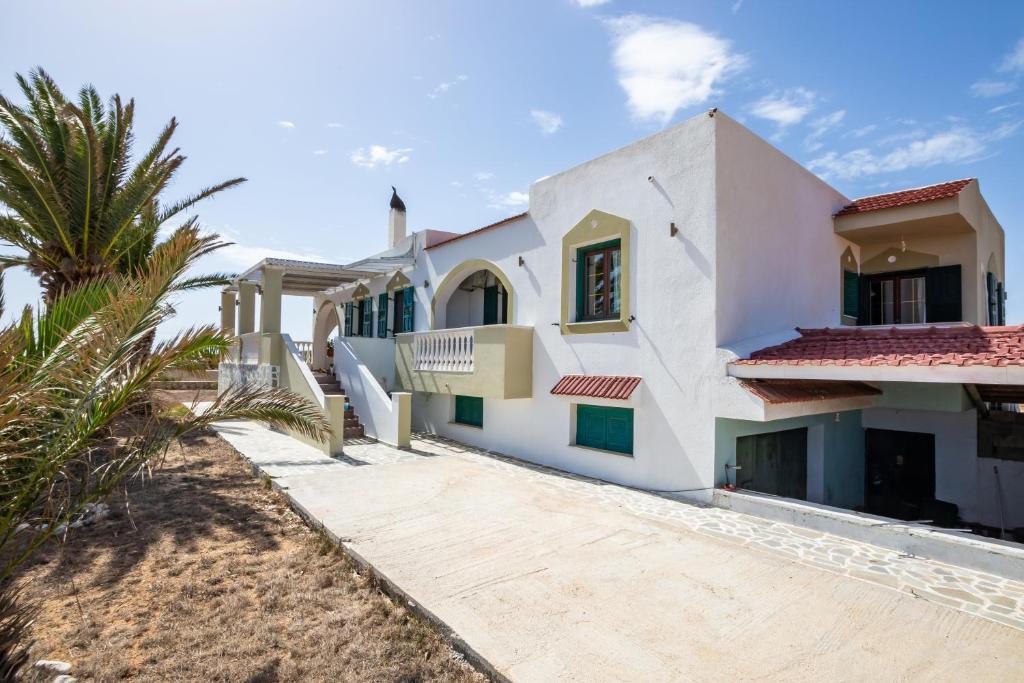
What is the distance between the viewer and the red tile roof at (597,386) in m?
9.60

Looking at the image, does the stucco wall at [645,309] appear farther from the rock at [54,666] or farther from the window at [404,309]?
the rock at [54,666]

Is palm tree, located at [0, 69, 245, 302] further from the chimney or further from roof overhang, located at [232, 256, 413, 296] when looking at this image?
the chimney

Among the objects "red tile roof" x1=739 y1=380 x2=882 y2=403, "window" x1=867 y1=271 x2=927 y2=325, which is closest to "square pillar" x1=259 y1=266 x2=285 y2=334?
"red tile roof" x1=739 y1=380 x2=882 y2=403

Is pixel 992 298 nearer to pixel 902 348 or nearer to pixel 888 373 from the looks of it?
pixel 902 348

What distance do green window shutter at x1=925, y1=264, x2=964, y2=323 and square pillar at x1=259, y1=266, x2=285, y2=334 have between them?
16.8 meters

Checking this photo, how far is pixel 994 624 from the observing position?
475cm

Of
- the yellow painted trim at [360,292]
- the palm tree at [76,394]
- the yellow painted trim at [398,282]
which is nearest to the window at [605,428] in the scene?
the palm tree at [76,394]

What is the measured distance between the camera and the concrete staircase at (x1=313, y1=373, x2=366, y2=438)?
14105mm

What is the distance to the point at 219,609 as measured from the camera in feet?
16.2

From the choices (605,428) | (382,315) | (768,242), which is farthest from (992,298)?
(382,315)

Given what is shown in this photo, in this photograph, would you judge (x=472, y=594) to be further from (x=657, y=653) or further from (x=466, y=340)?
(x=466, y=340)

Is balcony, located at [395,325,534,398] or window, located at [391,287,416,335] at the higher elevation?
window, located at [391,287,416,335]

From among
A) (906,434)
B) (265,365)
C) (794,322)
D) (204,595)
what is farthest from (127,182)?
(906,434)

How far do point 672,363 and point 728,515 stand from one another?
2671 mm
